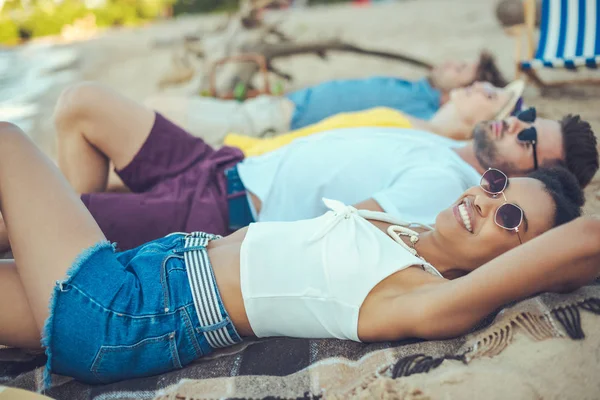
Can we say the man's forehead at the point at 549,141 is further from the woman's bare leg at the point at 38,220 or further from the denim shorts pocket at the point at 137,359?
the woman's bare leg at the point at 38,220

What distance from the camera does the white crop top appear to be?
66.5 inches

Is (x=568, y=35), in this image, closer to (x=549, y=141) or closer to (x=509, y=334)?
(x=549, y=141)

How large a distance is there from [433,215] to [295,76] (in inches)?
202

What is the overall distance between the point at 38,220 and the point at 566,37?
208 inches

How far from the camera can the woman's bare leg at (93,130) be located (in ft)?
8.91

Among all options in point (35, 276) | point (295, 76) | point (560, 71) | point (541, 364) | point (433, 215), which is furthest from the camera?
point (295, 76)

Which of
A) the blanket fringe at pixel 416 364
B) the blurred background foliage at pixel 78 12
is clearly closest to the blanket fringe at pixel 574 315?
the blanket fringe at pixel 416 364

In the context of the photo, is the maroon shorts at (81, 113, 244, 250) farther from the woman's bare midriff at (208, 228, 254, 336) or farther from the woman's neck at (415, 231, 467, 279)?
A: the woman's neck at (415, 231, 467, 279)

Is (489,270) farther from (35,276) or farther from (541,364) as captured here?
(35,276)

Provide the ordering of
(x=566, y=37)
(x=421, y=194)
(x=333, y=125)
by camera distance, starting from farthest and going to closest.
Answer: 1. (x=566, y=37)
2. (x=333, y=125)
3. (x=421, y=194)

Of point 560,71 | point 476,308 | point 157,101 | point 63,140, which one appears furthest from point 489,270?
point 560,71

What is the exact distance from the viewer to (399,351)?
1.70 meters

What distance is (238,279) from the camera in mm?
1764

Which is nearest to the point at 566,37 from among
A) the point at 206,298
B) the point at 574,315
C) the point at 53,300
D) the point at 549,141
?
the point at 549,141
